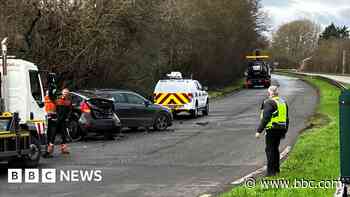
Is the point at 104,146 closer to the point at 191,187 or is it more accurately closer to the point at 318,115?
the point at 191,187

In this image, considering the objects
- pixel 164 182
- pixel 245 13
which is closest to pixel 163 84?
pixel 164 182

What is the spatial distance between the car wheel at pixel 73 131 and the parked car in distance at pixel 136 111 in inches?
81.4

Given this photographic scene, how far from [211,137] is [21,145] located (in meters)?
8.29

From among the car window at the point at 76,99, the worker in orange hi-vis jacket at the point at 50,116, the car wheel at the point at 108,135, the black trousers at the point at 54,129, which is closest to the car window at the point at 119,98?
→ the car window at the point at 76,99

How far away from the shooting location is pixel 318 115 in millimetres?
27047

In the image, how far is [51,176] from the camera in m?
11.9

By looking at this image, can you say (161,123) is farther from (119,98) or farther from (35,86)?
(35,86)

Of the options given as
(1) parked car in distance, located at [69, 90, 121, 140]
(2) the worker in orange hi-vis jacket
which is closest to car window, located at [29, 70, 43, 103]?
(2) the worker in orange hi-vis jacket

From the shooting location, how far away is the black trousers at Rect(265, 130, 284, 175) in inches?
442

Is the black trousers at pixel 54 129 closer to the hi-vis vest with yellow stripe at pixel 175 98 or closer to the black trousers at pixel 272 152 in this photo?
the black trousers at pixel 272 152

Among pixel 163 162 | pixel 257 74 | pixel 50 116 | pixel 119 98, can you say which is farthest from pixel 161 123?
pixel 257 74

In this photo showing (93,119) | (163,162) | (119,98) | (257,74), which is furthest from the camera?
(257,74)

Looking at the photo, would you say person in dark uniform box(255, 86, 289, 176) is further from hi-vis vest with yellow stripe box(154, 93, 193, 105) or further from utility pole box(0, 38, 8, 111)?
hi-vis vest with yellow stripe box(154, 93, 193, 105)

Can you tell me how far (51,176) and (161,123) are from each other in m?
10.9
